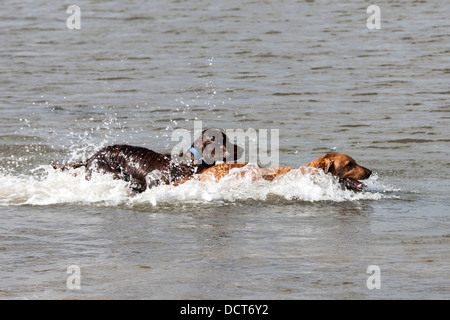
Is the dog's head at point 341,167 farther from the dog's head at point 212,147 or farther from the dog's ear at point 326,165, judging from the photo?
the dog's head at point 212,147

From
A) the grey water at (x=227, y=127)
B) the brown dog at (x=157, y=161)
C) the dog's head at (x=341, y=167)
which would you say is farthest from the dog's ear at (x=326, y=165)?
the brown dog at (x=157, y=161)

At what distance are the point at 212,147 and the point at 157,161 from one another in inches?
24.1

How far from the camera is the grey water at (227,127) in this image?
6.96 meters

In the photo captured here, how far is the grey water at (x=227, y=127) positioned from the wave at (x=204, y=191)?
3 centimetres

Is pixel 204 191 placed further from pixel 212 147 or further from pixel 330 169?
pixel 330 169

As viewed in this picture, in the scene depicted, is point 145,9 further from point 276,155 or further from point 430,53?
point 276,155

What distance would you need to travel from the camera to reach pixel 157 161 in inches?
382

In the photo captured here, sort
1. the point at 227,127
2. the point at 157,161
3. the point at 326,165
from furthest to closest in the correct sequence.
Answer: the point at 227,127 → the point at 157,161 → the point at 326,165

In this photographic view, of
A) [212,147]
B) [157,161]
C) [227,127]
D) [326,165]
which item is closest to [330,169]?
[326,165]

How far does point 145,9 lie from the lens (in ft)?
89.0

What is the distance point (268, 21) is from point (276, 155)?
1256 centimetres

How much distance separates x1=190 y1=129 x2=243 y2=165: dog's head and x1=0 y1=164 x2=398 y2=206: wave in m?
0.35

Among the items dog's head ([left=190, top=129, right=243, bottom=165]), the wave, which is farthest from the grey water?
dog's head ([left=190, top=129, right=243, bottom=165])
